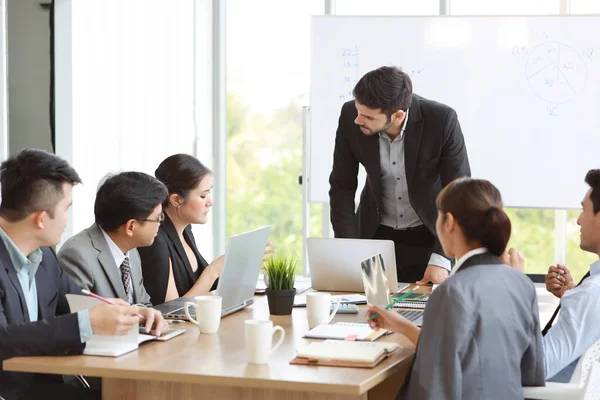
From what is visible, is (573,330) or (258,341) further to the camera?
(573,330)

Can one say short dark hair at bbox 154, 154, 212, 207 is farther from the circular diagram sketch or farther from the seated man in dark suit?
the circular diagram sketch

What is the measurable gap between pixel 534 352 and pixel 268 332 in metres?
0.64

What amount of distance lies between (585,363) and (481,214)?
0.47m

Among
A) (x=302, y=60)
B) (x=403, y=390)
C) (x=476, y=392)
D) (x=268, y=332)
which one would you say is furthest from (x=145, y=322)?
(x=302, y=60)

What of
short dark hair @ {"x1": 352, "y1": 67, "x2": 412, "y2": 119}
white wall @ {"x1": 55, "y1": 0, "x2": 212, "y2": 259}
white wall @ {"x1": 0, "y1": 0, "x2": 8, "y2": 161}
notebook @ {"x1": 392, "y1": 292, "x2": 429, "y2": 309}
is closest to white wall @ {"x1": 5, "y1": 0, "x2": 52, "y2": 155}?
white wall @ {"x1": 55, "y1": 0, "x2": 212, "y2": 259}

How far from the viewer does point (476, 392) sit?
1839 mm

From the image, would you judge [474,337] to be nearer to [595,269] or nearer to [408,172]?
[595,269]

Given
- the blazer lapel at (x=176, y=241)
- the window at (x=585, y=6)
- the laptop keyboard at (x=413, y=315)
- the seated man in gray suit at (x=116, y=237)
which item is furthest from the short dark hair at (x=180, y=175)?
the window at (x=585, y=6)

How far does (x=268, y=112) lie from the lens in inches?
219

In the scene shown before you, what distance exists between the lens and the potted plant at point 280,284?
2.53m

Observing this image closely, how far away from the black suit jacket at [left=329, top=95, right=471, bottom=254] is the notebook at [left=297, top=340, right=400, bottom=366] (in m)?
1.36

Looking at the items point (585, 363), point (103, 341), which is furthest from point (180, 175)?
point (585, 363)

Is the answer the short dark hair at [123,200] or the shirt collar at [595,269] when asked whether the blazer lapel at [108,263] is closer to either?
the short dark hair at [123,200]

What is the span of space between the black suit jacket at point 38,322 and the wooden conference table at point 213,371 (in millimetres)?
34
